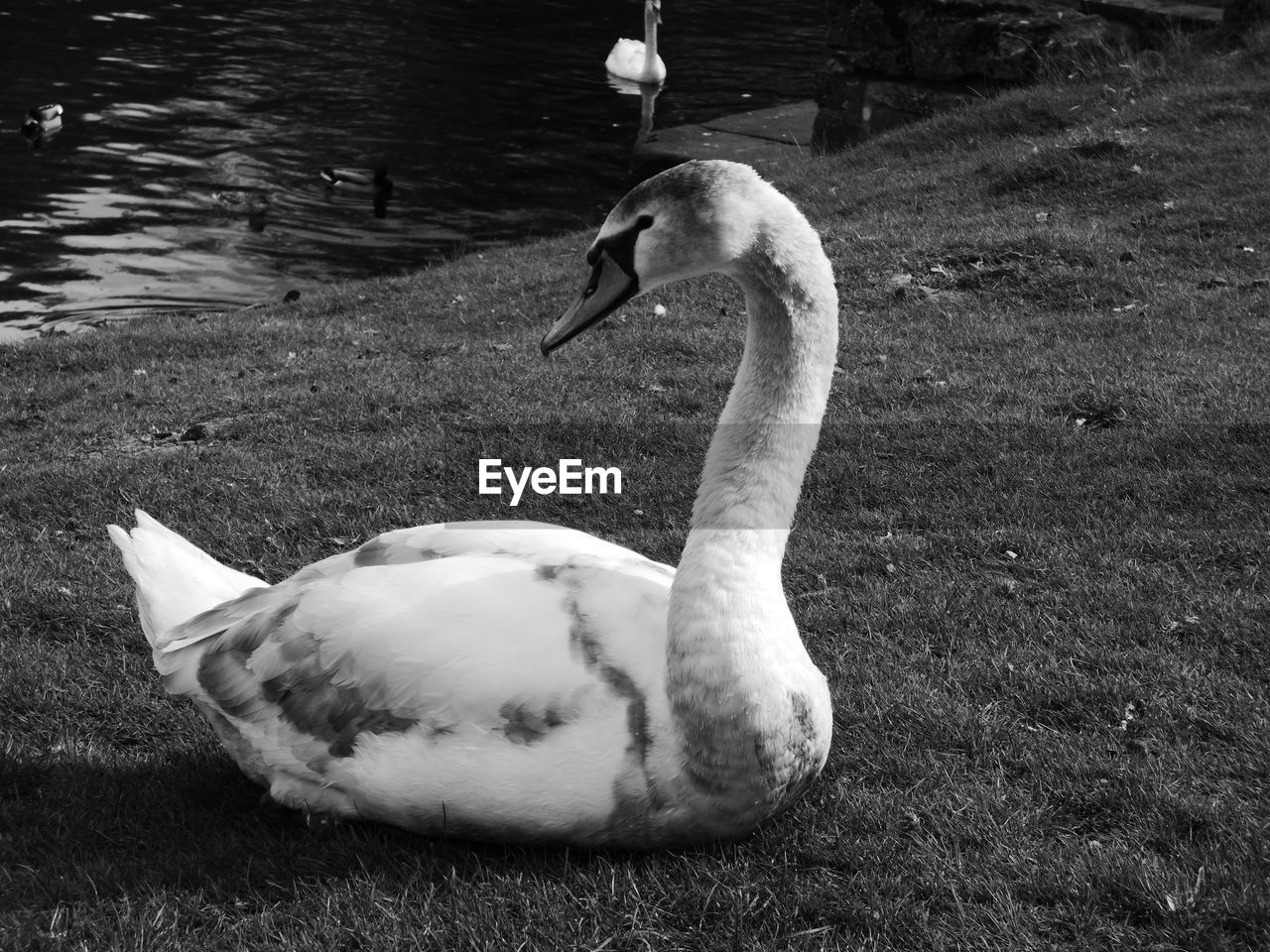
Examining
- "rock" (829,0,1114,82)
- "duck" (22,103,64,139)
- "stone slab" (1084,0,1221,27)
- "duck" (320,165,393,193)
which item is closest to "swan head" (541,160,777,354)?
"rock" (829,0,1114,82)

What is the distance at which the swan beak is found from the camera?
12.9ft

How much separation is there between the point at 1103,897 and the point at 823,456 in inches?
142

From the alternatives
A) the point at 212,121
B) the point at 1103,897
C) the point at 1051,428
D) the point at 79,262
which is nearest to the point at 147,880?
the point at 1103,897

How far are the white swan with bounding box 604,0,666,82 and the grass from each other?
14.2 metres

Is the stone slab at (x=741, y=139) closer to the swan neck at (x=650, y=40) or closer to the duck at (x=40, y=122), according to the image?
the swan neck at (x=650, y=40)

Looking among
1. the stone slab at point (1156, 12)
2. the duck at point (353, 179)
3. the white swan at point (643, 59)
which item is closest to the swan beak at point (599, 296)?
the stone slab at point (1156, 12)

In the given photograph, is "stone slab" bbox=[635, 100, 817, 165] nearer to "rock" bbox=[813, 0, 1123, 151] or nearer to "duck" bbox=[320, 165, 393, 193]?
A: "rock" bbox=[813, 0, 1123, 151]

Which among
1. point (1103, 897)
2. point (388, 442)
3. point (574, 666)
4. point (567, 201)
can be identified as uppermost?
point (574, 666)

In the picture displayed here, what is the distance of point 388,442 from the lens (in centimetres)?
745

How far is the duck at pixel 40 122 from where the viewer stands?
63.5ft

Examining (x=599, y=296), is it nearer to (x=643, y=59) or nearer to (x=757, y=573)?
(x=757, y=573)

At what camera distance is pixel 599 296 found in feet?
13.0

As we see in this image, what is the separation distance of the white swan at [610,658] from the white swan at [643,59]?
22917mm

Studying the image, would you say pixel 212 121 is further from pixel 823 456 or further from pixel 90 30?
pixel 823 456
